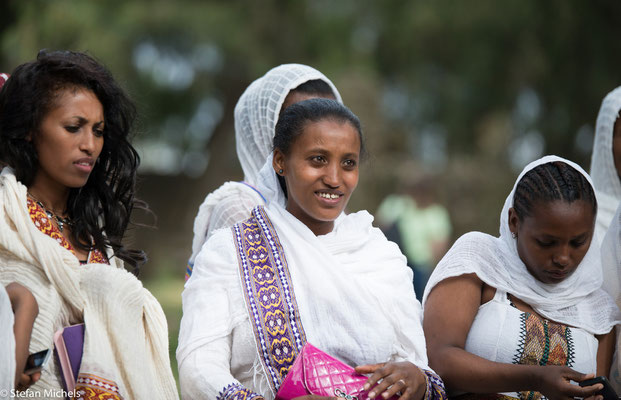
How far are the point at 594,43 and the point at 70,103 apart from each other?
9036 millimetres

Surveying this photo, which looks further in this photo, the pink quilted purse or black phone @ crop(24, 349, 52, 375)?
the pink quilted purse

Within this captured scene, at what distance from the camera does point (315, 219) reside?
322 centimetres

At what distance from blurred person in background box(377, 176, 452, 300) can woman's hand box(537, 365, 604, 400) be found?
5.59m

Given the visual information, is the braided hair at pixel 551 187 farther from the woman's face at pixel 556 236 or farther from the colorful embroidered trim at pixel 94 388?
the colorful embroidered trim at pixel 94 388

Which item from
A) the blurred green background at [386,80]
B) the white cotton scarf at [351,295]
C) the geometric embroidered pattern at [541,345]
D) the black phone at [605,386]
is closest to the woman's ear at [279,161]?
the white cotton scarf at [351,295]

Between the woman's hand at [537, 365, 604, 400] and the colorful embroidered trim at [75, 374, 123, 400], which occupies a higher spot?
the colorful embroidered trim at [75, 374, 123, 400]

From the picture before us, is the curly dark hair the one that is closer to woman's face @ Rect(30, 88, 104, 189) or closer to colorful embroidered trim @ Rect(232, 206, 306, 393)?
woman's face @ Rect(30, 88, 104, 189)

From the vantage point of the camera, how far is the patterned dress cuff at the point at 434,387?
9.70 ft

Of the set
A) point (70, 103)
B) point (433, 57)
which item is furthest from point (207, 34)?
point (70, 103)

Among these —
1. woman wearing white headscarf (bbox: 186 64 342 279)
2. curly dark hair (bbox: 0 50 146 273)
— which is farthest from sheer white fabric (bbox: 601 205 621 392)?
curly dark hair (bbox: 0 50 146 273)

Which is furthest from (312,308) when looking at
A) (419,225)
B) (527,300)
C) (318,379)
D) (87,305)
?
(419,225)

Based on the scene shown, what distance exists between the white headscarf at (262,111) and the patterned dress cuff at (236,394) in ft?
5.47

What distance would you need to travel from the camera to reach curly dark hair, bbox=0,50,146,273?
3.02m

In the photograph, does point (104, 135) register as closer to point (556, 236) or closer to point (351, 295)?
point (351, 295)
